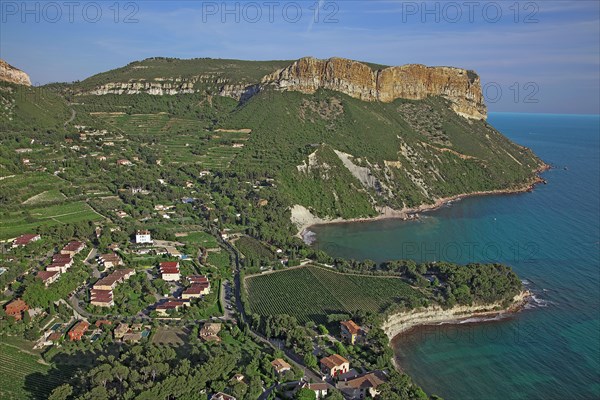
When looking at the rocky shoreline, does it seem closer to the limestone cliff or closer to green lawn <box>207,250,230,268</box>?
green lawn <box>207,250,230,268</box>

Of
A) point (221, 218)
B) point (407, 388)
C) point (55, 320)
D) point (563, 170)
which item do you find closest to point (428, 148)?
point (563, 170)

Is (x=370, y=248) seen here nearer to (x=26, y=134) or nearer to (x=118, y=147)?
(x=118, y=147)

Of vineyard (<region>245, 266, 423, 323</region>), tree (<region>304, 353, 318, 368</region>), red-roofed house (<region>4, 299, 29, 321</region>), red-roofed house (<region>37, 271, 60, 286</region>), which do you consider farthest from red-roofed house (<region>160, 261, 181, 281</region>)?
tree (<region>304, 353, 318, 368</region>)

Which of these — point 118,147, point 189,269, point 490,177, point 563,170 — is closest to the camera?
point 189,269

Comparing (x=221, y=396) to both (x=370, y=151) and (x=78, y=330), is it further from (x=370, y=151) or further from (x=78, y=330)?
(x=370, y=151)

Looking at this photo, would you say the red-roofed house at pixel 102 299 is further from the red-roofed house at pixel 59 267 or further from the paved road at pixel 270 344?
the paved road at pixel 270 344

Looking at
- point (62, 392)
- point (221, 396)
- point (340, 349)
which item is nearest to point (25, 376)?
point (62, 392)

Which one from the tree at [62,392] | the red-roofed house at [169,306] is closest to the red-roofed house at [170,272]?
the red-roofed house at [169,306]
